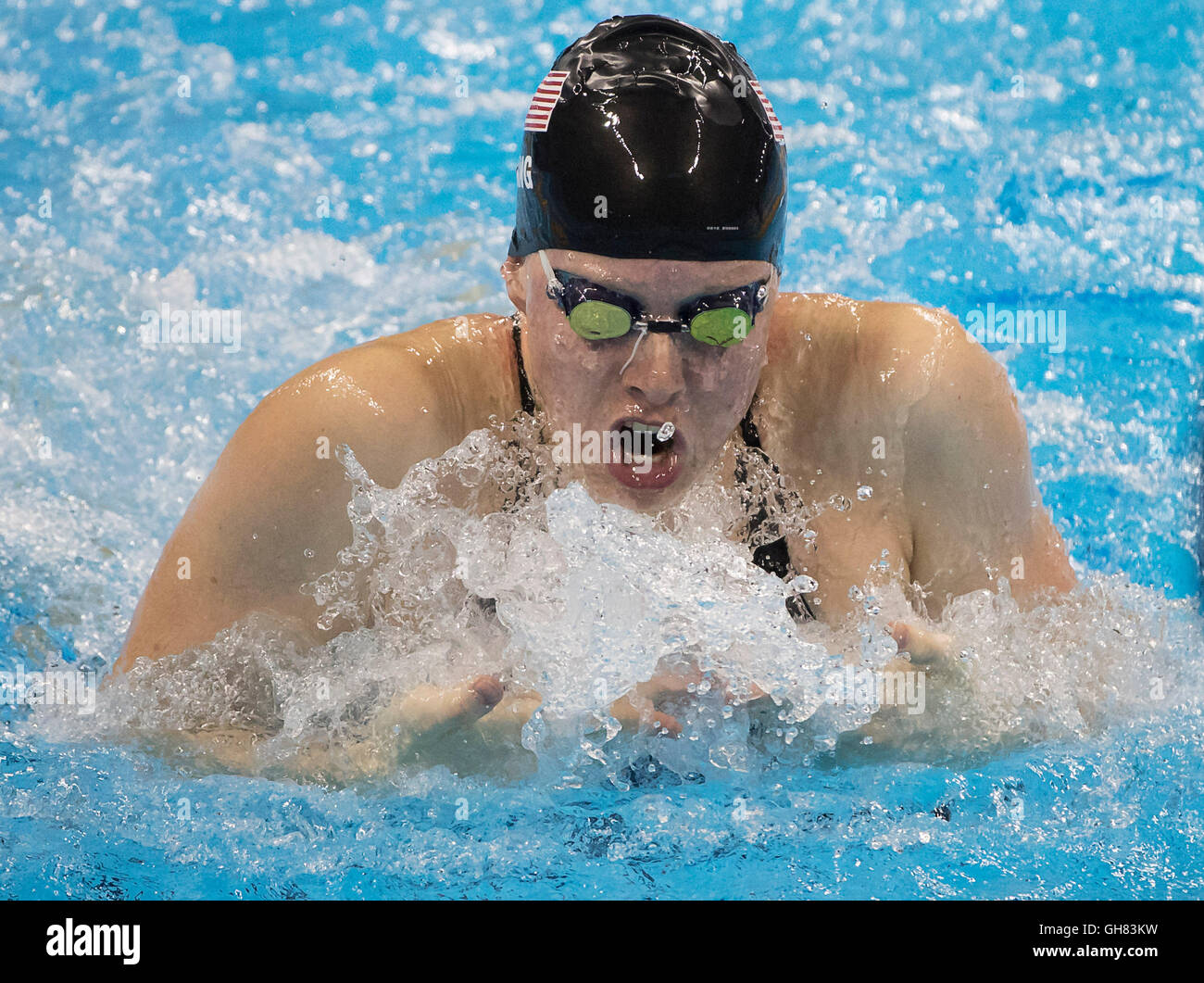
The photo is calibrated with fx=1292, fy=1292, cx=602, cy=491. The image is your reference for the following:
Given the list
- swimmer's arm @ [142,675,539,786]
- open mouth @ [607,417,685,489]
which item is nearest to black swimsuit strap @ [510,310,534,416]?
open mouth @ [607,417,685,489]

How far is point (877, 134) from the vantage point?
15.2 ft

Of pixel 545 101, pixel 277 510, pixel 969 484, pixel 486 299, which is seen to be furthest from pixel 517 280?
pixel 486 299

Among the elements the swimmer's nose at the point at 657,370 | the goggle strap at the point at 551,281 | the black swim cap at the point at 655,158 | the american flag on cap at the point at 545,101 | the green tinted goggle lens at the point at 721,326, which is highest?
the american flag on cap at the point at 545,101

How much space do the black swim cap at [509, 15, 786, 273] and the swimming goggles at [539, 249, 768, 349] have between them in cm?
6

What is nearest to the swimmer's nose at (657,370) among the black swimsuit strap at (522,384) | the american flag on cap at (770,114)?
the black swimsuit strap at (522,384)

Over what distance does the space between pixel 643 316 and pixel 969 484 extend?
2.15ft

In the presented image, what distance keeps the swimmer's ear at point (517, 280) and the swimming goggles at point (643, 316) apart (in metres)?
0.18

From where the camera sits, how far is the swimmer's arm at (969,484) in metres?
2.13

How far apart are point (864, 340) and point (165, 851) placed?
1383 millimetres

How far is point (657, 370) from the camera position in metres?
1.86

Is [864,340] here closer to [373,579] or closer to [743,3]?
[373,579]

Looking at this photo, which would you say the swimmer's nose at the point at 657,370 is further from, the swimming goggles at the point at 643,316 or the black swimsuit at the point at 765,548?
the black swimsuit at the point at 765,548

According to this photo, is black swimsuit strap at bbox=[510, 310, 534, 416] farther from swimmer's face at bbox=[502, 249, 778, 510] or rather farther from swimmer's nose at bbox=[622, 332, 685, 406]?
swimmer's nose at bbox=[622, 332, 685, 406]
